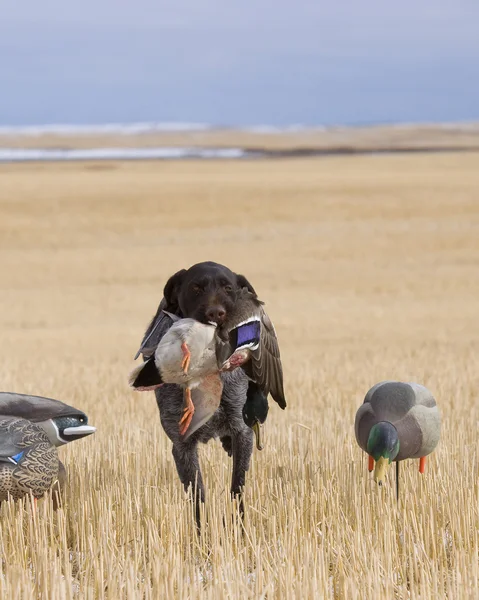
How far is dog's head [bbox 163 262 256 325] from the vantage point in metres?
4.34

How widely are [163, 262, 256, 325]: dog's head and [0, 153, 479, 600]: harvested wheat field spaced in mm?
940

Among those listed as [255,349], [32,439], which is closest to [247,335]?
[255,349]

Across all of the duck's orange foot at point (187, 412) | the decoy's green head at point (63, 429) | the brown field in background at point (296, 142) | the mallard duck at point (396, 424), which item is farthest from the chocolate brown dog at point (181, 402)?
the brown field in background at point (296, 142)

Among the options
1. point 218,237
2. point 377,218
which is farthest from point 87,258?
point 377,218

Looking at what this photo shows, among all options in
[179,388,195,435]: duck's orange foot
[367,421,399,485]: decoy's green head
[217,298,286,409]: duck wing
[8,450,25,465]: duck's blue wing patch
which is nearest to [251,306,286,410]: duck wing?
[217,298,286,409]: duck wing

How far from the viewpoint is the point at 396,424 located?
196 inches

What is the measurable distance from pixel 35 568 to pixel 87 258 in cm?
2123

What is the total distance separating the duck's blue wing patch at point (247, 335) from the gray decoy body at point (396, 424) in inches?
34.1

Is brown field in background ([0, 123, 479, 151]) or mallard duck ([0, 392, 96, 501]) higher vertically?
brown field in background ([0, 123, 479, 151])

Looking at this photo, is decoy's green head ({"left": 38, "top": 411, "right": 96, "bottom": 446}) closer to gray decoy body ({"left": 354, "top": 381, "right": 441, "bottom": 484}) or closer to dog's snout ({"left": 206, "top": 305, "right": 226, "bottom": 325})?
dog's snout ({"left": 206, "top": 305, "right": 226, "bottom": 325})

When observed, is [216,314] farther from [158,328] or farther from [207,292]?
[158,328]

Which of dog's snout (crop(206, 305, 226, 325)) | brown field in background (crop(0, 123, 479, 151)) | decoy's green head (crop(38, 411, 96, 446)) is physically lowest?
decoy's green head (crop(38, 411, 96, 446))

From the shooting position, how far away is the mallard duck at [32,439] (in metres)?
4.69

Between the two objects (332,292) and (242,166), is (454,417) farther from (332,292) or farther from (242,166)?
(242,166)
